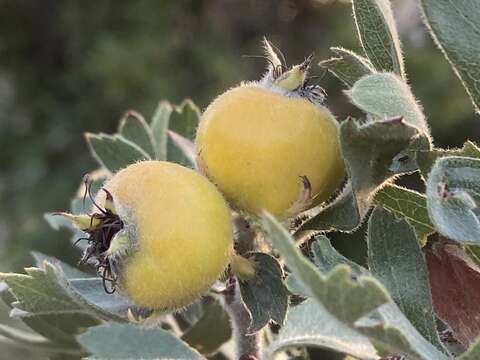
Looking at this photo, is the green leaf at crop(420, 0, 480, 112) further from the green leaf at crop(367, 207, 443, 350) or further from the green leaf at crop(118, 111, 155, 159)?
the green leaf at crop(118, 111, 155, 159)

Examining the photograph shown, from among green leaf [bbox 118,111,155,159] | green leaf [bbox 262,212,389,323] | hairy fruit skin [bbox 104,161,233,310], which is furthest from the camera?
green leaf [bbox 118,111,155,159]

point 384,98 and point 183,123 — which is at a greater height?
point 384,98

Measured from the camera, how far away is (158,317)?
0.57m

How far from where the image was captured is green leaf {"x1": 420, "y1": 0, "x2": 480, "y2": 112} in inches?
21.3

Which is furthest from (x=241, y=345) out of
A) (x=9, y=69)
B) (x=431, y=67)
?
(x=9, y=69)

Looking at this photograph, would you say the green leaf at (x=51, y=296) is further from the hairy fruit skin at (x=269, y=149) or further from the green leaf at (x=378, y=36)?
the green leaf at (x=378, y=36)

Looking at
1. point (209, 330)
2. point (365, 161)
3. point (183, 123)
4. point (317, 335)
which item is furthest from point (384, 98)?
point (183, 123)

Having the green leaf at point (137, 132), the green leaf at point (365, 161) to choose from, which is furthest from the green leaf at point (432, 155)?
the green leaf at point (137, 132)

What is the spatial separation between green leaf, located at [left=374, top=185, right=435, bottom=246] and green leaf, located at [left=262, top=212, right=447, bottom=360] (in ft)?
0.51

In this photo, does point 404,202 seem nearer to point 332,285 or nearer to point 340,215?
point 340,215

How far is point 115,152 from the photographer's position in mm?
844

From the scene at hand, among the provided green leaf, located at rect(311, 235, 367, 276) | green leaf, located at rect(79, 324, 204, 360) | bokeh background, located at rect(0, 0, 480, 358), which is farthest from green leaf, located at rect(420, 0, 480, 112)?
bokeh background, located at rect(0, 0, 480, 358)

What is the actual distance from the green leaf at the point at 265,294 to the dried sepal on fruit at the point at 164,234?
47mm

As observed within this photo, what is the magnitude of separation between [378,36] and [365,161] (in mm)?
117
